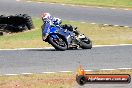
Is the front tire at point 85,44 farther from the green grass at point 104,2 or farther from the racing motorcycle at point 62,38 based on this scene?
the green grass at point 104,2

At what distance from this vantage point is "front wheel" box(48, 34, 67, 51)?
19.0 meters

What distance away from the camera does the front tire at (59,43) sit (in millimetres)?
18953

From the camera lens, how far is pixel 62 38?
1931 cm

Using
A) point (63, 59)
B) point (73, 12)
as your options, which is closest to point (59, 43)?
point (63, 59)

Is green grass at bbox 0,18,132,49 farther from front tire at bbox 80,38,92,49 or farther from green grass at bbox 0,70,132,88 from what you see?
green grass at bbox 0,70,132,88

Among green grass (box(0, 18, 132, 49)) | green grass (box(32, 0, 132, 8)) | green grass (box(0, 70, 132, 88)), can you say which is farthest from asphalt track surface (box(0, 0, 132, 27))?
green grass (box(0, 70, 132, 88))

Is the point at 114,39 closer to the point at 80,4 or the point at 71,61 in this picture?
the point at 71,61

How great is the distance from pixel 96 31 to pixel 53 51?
713 cm

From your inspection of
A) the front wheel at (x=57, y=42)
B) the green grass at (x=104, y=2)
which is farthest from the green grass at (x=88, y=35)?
the green grass at (x=104, y=2)

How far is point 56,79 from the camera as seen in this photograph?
13969 mm

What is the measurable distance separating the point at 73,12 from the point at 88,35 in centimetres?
679

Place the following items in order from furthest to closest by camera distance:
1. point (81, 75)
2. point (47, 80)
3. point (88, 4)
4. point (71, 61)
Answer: point (88, 4), point (71, 61), point (47, 80), point (81, 75)

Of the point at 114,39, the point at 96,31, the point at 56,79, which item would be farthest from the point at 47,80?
the point at 96,31

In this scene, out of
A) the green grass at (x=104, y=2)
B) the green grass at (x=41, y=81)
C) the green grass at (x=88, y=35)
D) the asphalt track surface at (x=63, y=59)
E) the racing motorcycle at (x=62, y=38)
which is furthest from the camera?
the green grass at (x=104, y=2)
